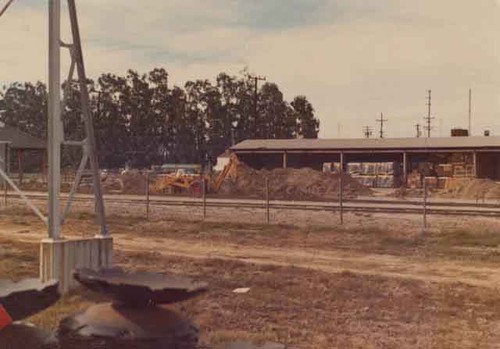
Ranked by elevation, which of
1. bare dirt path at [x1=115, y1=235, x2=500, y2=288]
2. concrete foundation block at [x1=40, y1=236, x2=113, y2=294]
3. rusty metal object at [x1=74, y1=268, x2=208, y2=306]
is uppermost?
rusty metal object at [x1=74, y1=268, x2=208, y2=306]

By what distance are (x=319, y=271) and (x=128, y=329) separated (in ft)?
35.6

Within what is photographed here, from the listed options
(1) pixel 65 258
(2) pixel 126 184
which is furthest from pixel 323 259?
(2) pixel 126 184

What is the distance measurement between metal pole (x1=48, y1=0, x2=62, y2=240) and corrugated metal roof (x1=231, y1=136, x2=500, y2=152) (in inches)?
1711

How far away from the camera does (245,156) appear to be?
200 ft

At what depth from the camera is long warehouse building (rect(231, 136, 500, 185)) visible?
2044 inches

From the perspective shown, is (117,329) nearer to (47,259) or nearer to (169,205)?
(47,259)

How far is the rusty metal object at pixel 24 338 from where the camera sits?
3.53 meters

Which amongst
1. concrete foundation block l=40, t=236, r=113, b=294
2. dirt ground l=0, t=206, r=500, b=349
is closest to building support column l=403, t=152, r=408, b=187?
dirt ground l=0, t=206, r=500, b=349

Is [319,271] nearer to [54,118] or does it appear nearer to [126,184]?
[54,118]

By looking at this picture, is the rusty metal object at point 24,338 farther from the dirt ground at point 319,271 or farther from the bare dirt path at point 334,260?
the bare dirt path at point 334,260

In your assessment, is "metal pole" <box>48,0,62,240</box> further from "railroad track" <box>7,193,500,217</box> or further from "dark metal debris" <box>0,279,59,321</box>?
"railroad track" <box>7,193,500,217</box>

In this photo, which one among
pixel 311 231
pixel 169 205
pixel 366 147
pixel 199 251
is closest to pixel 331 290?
pixel 199 251

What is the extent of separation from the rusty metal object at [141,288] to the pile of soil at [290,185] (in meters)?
38.4

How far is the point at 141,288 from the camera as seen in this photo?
3299 mm
